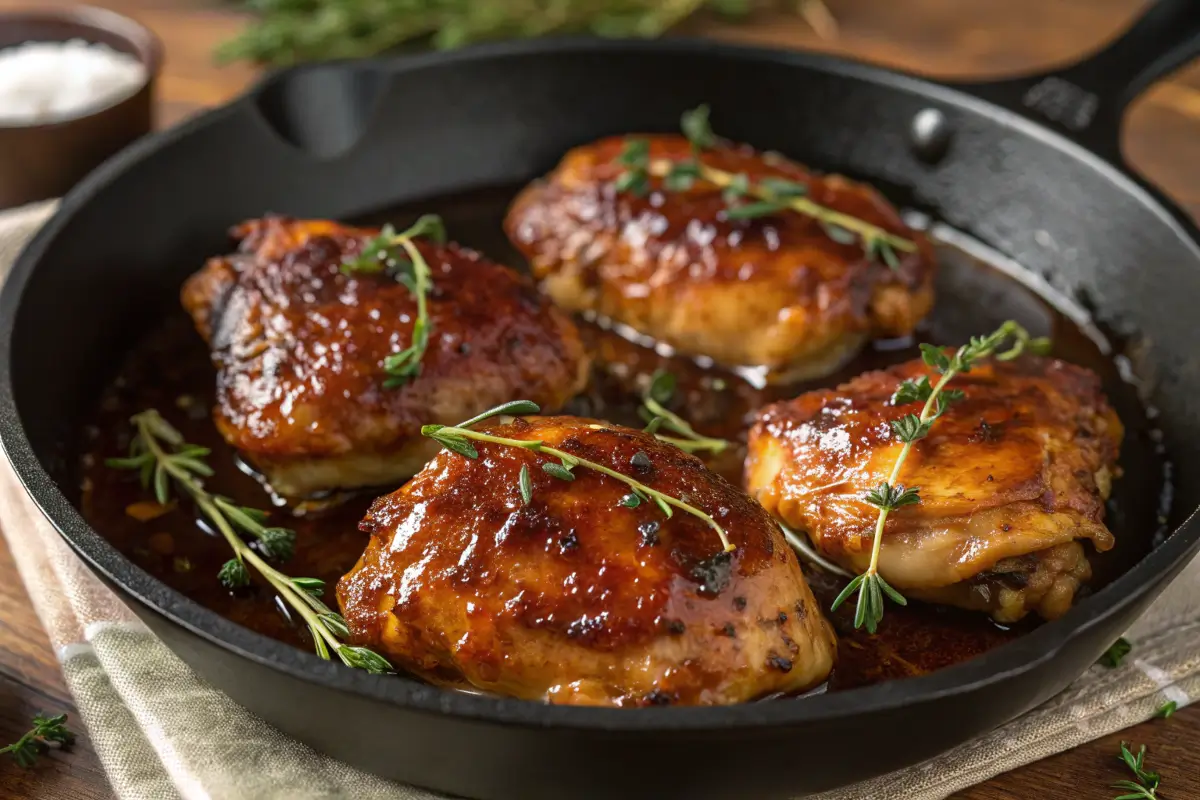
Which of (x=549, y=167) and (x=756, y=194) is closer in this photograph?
(x=756, y=194)

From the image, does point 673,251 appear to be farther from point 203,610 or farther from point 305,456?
point 203,610

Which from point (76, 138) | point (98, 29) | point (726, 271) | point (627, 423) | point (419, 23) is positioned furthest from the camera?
point (419, 23)

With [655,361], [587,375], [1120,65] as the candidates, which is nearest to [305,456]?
[587,375]

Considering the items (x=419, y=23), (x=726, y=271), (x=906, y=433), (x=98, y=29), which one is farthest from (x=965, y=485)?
(x=98, y=29)

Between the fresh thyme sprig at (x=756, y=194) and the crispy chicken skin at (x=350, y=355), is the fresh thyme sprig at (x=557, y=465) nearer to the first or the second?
the crispy chicken skin at (x=350, y=355)

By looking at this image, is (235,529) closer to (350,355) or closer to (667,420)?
(350,355)

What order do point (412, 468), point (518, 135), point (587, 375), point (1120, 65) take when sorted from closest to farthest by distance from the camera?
point (412, 468) < point (587, 375) < point (1120, 65) < point (518, 135)
